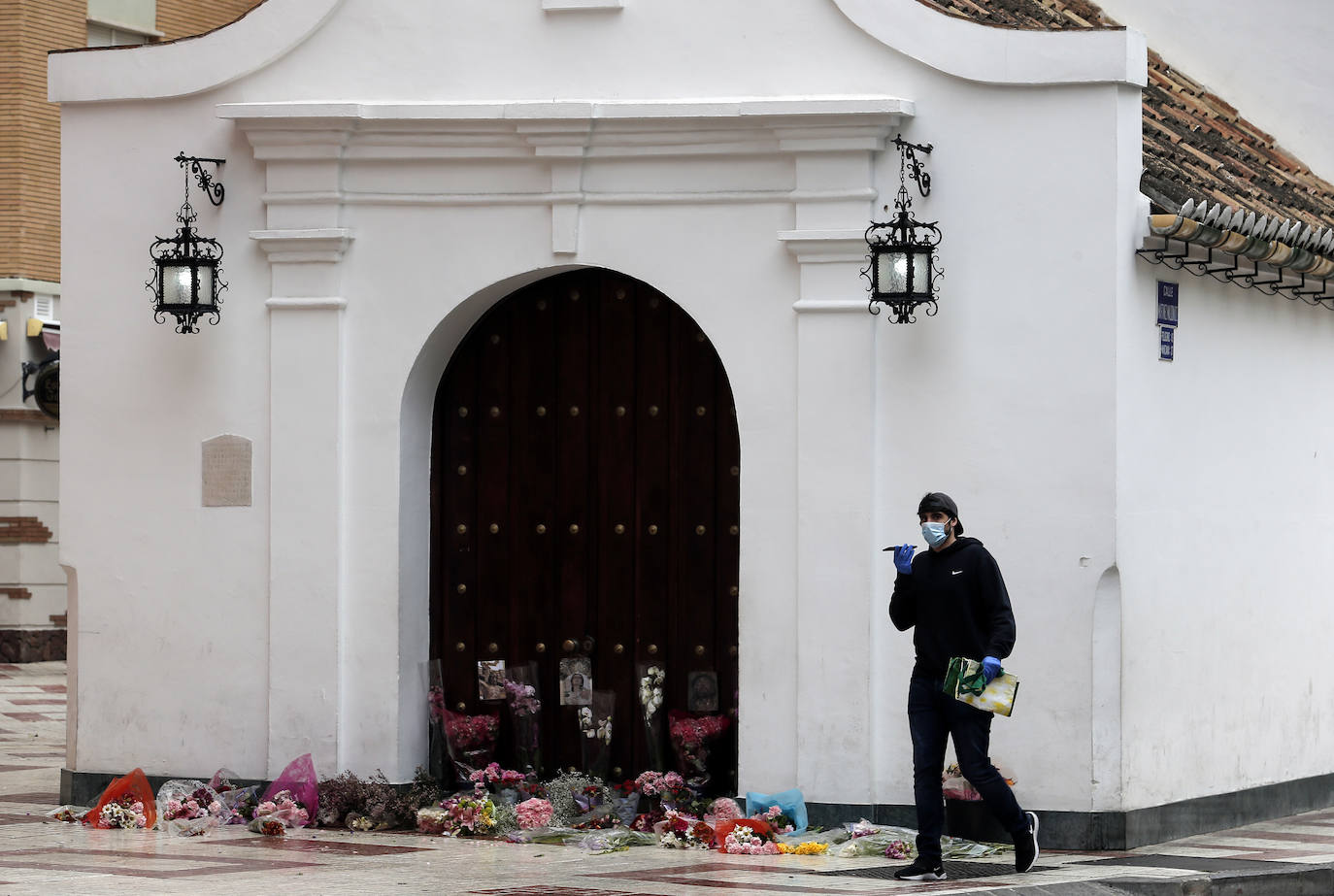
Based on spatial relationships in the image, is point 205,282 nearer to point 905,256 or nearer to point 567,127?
point 567,127

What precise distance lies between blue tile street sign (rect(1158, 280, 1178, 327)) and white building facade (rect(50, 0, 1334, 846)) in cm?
10

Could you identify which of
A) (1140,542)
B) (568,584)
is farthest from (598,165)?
(1140,542)

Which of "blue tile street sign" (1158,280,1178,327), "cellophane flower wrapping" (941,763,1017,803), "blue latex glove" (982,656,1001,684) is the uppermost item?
"blue tile street sign" (1158,280,1178,327)

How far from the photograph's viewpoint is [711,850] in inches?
407

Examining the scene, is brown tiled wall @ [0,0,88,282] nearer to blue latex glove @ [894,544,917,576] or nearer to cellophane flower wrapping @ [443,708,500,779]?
cellophane flower wrapping @ [443,708,500,779]

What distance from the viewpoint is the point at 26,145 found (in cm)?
2281

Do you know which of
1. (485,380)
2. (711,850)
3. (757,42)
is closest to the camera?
(711,850)

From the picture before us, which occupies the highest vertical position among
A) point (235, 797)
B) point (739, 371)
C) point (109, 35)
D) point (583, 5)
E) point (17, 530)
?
point (109, 35)

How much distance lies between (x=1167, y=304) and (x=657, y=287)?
2707 millimetres

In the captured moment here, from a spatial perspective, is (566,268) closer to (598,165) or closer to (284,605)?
(598,165)

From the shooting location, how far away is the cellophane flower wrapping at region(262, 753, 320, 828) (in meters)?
11.2

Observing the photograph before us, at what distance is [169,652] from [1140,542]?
5.38 metres

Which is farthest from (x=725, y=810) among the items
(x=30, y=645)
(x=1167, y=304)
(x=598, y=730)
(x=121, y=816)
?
(x=30, y=645)

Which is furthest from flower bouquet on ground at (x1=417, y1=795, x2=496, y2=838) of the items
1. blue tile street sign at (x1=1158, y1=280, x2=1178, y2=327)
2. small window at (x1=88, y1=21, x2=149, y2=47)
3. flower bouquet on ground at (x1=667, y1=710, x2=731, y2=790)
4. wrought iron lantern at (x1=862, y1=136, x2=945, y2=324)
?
small window at (x1=88, y1=21, x2=149, y2=47)
